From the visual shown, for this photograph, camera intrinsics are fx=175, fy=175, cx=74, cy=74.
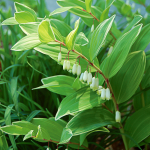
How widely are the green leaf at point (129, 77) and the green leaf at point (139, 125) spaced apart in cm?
11

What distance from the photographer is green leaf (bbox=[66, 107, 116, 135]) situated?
0.60 m

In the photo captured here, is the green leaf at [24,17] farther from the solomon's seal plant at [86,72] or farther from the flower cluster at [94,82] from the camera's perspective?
the flower cluster at [94,82]

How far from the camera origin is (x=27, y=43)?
0.48 m

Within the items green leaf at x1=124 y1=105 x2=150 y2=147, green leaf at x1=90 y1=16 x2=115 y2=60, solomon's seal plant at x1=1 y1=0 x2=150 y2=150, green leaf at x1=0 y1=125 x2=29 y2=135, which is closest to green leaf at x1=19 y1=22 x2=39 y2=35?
solomon's seal plant at x1=1 y1=0 x2=150 y2=150

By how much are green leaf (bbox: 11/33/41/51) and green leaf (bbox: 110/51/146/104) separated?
349mm

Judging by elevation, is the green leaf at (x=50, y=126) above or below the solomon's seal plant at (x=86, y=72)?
below

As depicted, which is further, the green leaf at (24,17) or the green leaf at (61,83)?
the green leaf at (61,83)

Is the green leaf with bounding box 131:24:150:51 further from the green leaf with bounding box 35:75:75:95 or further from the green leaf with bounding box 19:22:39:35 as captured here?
the green leaf with bounding box 19:22:39:35

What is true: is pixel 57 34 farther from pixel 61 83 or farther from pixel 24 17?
pixel 61 83

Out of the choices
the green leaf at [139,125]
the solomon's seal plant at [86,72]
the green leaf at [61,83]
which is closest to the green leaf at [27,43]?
the solomon's seal plant at [86,72]

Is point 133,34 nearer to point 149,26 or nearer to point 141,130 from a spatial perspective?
point 149,26

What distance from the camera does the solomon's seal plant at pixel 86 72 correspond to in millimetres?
499

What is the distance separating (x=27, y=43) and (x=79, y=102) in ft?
0.83

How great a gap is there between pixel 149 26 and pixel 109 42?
0.22 m
